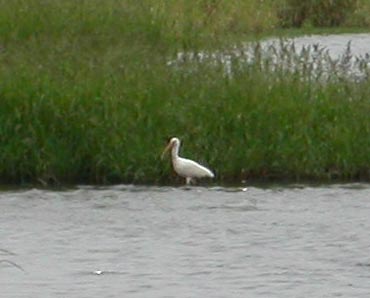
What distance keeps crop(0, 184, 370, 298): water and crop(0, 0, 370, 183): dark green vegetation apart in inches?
9.9

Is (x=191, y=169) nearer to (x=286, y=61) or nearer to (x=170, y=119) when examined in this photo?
(x=170, y=119)

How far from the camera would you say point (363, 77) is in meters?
16.1

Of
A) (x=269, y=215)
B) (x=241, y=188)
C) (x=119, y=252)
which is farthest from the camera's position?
(x=241, y=188)

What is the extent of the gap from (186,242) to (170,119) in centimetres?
266

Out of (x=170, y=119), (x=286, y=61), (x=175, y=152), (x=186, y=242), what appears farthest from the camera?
(x=286, y=61)

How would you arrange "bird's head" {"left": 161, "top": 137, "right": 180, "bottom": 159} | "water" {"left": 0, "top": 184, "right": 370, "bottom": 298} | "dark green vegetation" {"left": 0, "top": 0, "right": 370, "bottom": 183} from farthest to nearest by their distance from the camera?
1. "dark green vegetation" {"left": 0, "top": 0, "right": 370, "bottom": 183}
2. "bird's head" {"left": 161, "top": 137, "right": 180, "bottom": 159}
3. "water" {"left": 0, "top": 184, "right": 370, "bottom": 298}

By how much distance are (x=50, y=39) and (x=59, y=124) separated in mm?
3343

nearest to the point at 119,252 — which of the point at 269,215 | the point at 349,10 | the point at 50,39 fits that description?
the point at 269,215

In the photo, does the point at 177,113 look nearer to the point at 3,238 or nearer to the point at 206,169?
the point at 206,169

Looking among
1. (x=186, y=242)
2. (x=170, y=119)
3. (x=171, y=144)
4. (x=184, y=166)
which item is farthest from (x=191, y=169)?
(x=186, y=242)

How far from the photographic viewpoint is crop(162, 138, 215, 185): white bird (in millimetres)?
14648

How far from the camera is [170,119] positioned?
15234mm

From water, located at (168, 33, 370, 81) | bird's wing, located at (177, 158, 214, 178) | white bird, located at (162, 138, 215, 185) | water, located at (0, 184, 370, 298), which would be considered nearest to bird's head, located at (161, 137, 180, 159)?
white bird, located at (162, 138, 215, 185)

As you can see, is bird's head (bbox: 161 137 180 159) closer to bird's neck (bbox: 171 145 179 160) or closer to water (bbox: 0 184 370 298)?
bird's neck (bbox: 171 145 179 160)
